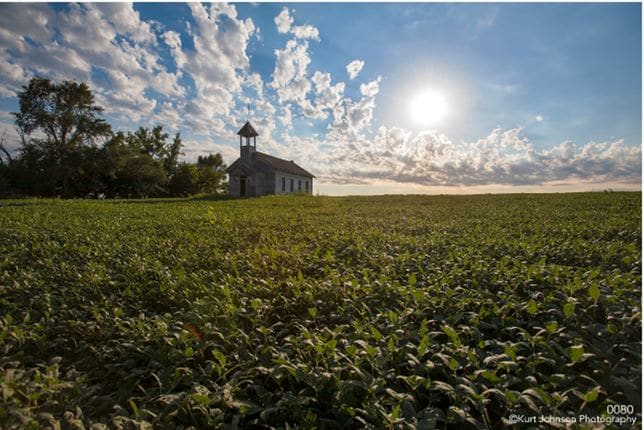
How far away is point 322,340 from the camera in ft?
9.89

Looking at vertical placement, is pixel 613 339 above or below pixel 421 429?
above

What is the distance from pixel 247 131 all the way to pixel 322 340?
119 feet

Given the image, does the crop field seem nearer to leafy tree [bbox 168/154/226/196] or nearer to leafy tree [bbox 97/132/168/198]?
leafy tree [bbox 97/132/168/198]

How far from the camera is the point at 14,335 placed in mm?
3203

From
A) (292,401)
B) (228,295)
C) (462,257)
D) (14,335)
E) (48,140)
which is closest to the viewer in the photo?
(292,401)

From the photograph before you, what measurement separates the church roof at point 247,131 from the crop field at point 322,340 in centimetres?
3201

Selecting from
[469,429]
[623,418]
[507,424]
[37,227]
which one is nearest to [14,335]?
[469,429]

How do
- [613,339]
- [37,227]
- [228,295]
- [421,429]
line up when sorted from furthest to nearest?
1. [37,227]
2. [228,295]
3. [613,339]
4. [421,429]

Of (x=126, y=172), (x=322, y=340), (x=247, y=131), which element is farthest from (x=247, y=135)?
(x=322, y=340)

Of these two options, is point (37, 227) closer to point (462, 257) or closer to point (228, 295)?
point (228, 295)

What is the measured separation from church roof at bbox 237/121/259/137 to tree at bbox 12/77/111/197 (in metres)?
17.4

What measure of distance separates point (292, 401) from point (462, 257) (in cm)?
431
